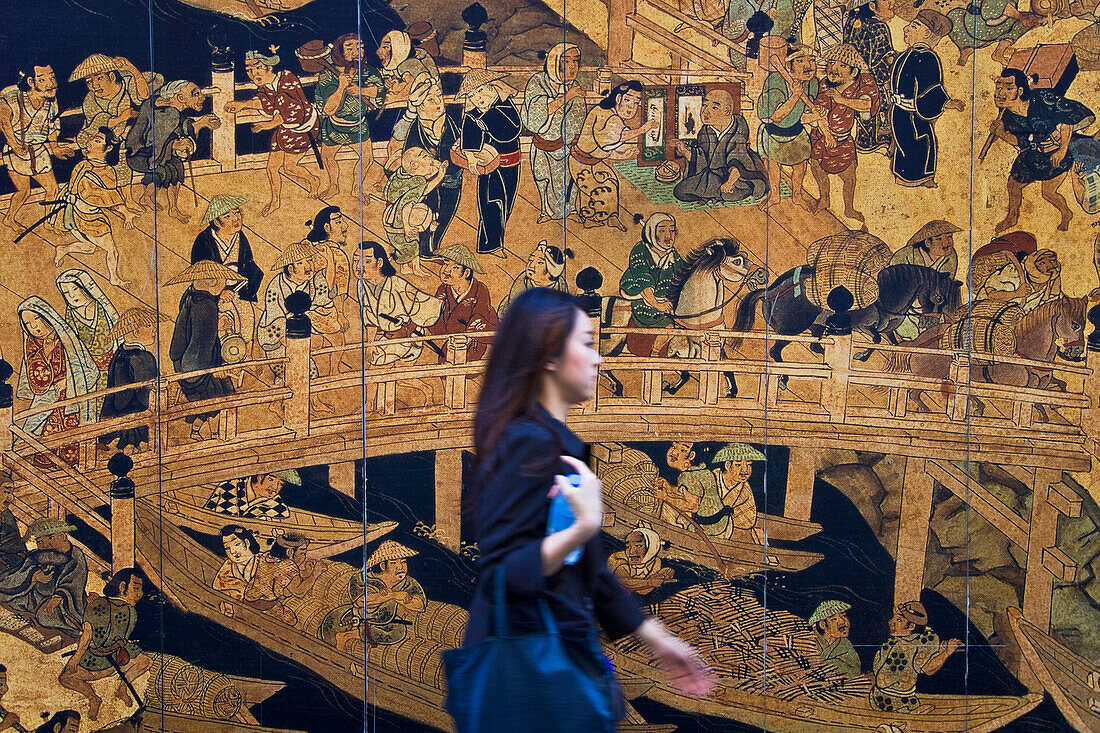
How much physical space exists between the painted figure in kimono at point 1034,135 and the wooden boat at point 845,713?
7.23ft

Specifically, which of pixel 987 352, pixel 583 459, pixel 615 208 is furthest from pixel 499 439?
pixel 987 352

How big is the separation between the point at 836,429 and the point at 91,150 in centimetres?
367

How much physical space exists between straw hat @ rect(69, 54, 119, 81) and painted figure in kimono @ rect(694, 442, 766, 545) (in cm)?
328

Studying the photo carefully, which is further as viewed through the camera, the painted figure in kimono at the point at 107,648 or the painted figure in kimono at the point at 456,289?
the painted figure in kimono at the point at 456,289

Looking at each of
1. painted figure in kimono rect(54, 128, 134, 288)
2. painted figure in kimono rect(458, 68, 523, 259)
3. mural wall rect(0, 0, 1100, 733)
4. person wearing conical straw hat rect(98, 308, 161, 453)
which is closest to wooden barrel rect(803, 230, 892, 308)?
mural wall rect(0, 0, 1100, 733)

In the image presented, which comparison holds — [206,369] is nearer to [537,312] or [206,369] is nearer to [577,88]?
[577,88]

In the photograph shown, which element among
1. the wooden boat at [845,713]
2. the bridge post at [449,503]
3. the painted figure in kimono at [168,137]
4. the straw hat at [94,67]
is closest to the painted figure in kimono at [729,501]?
the wooden boat at [845,713]

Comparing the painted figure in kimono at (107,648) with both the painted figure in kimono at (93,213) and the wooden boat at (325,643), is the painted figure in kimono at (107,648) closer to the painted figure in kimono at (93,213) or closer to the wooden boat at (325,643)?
the wooden boat at (325,643)

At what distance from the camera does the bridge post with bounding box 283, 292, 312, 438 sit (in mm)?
4758

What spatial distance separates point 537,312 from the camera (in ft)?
6.05

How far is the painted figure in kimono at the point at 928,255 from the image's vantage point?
486cm

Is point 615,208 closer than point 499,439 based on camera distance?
No

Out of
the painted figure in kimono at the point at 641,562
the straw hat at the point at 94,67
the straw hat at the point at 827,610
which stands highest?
the straw hat at the point at 94,67

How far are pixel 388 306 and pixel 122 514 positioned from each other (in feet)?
5.02
